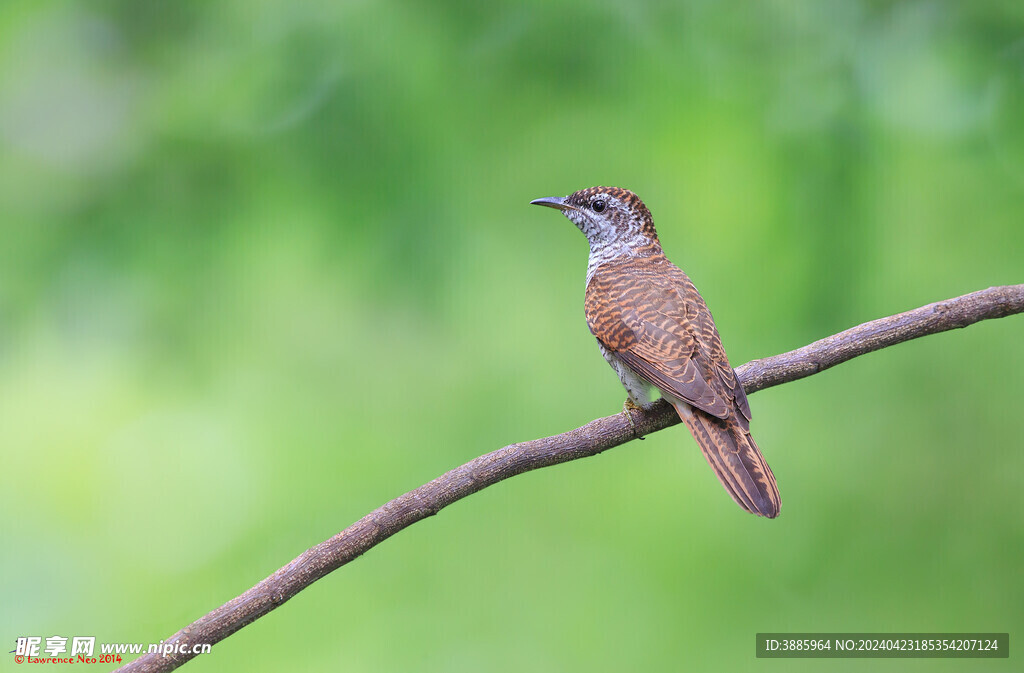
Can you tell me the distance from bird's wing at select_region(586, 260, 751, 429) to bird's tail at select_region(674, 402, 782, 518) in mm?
75

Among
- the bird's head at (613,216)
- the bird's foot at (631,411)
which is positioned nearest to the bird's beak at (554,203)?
the bird's head at (613,216)

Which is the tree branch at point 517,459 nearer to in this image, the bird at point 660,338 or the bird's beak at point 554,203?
the bird at point 660,338

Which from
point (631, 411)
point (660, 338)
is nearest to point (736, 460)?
point (631, 411)

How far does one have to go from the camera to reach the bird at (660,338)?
3.18 meters

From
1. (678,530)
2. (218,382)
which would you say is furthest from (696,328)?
(218,382)

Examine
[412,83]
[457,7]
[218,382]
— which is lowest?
[218,382]

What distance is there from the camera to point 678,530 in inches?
212

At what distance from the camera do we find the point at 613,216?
4398 mm

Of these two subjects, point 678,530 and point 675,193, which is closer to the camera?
point 678,530

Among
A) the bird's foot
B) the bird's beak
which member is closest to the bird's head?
the bird's beak

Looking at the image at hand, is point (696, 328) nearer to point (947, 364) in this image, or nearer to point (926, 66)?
point (947, 364)

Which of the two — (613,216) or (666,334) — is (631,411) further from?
(613,216)

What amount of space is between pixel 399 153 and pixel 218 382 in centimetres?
190

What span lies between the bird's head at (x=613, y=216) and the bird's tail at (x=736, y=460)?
3.99ft
